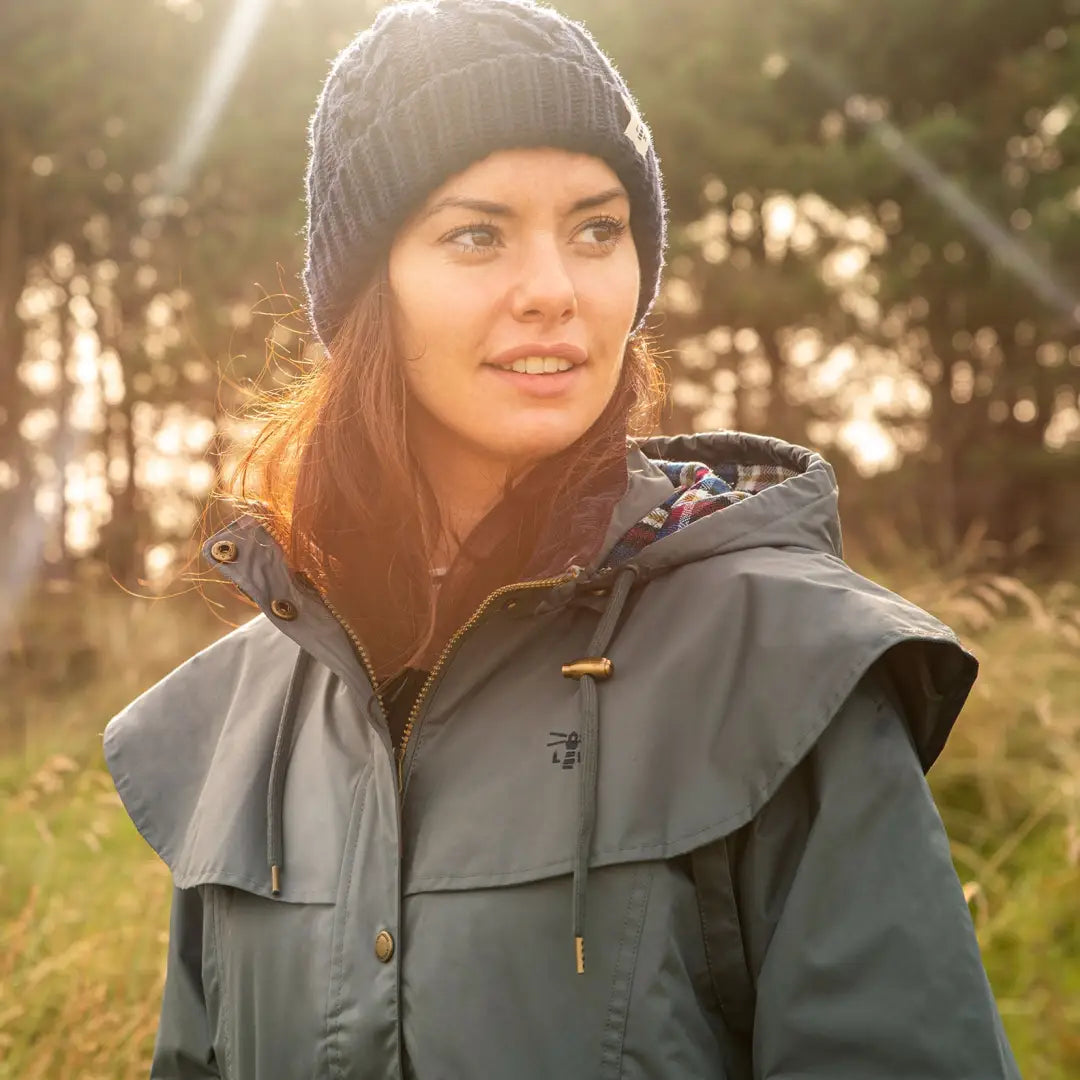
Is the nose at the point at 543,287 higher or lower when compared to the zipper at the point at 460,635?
higher

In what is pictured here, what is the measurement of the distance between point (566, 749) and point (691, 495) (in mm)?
485

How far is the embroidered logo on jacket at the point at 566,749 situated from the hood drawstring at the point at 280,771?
1.57 ft

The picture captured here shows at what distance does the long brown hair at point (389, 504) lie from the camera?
1887 mm

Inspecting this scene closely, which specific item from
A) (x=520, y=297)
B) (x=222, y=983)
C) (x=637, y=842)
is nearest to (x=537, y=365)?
(x=520, y=297)

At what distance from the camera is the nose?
5.69ft

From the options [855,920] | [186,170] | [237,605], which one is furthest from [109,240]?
[855,920]

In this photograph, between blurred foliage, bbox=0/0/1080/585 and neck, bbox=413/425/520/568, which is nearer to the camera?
neck, bbox=413/425/520/568

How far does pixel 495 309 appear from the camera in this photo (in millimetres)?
1772

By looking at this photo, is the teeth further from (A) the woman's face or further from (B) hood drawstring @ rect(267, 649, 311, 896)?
(B) hood drawstring @ rect(267, 649, 311, 896)

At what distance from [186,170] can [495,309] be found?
1071 centimetres

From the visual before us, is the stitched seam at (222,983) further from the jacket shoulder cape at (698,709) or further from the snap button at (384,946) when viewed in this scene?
Answer: the snap button at (384,946)

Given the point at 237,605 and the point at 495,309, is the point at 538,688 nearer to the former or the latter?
the point at 495,309

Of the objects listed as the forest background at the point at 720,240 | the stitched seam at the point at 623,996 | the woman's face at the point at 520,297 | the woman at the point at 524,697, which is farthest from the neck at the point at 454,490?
the forest background at the point at 720,240

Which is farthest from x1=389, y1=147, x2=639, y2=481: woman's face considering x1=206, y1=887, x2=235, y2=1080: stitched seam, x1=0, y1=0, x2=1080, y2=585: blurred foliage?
x1=0, y1=0, x2=1080, y2=585: blurred foliage
